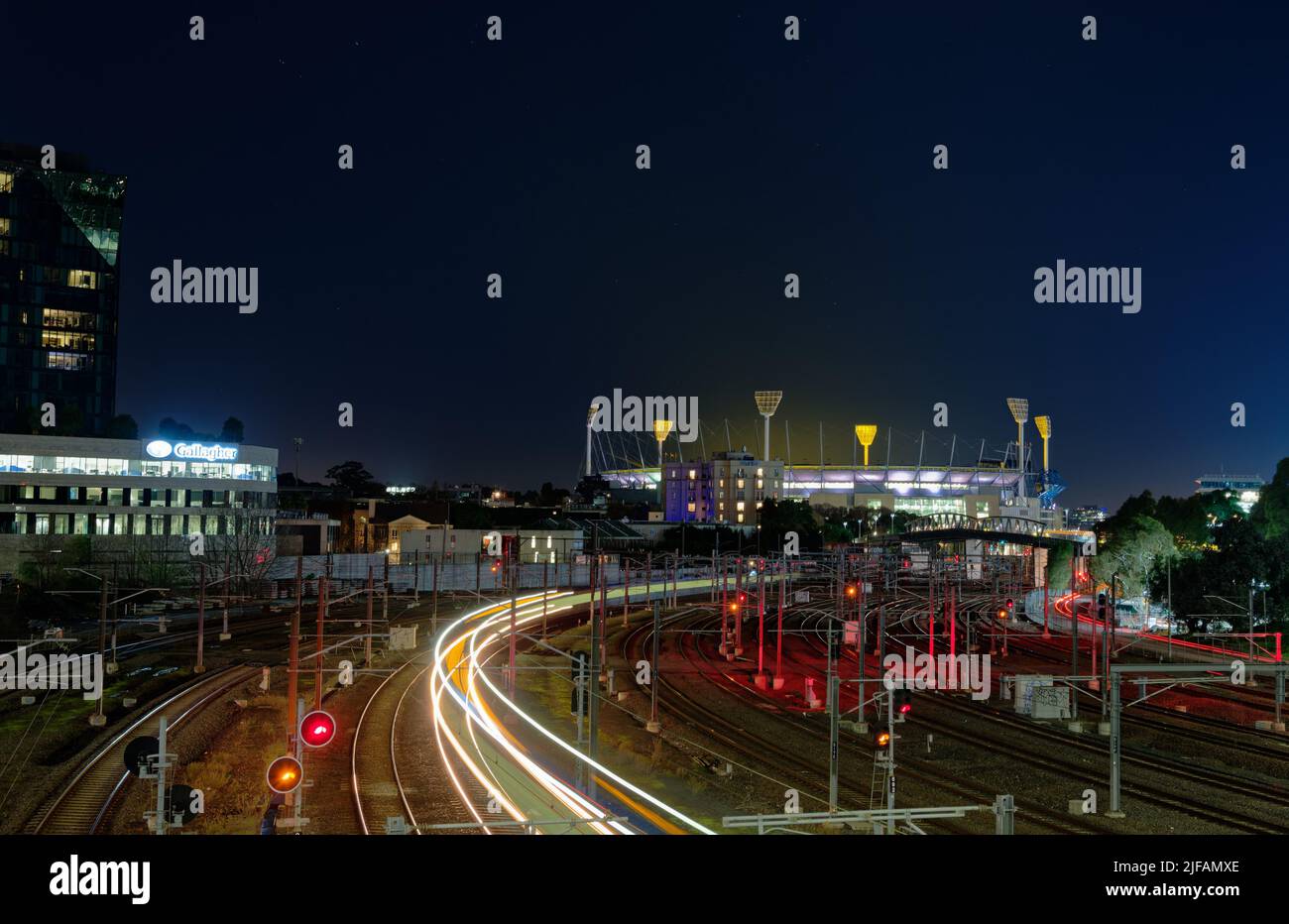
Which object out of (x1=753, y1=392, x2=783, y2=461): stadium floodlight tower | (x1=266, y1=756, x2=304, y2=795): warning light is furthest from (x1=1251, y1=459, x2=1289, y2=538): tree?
(x1=753, y1=392, x2=783, y2=461): stadium floodlight tower

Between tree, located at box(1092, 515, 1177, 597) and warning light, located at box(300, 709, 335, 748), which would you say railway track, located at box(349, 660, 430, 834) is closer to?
warning light, located at box(300, 709, 335, 748)

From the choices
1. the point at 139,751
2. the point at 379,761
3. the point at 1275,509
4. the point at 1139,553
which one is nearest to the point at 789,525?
the point at 1139,553

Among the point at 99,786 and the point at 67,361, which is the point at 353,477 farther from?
the point at 99,786

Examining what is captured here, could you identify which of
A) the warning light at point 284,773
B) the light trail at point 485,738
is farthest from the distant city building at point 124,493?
the warning light at point 284,773

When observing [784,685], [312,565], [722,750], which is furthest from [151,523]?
[722,750]

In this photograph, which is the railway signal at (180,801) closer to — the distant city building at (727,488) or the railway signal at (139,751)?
the railway signal at (139,751)
